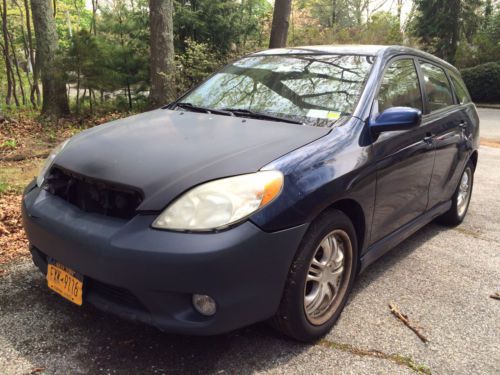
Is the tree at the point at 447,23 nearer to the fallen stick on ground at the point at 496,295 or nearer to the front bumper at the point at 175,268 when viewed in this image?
the fallen stick on ground at the point at 496,295

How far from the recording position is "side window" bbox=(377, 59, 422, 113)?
10.3 ft

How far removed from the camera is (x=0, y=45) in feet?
58.5

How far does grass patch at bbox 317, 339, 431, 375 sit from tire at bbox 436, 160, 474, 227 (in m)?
2.37

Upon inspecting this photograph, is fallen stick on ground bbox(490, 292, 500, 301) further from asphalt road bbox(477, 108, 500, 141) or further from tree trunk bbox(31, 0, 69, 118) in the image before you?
asphalt road bbox(477, 108, 500, 141)

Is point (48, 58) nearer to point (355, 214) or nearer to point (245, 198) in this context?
point (355, 214)

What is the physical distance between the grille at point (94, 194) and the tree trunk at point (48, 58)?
691 centimetres

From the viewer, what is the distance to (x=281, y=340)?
8.26 ft

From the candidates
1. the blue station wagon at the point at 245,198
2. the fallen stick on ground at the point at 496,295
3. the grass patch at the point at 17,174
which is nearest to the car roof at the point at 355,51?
the blue station wagon at the point at 245,198

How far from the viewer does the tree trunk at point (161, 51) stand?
8516 millimetres

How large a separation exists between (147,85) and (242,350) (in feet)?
28.6

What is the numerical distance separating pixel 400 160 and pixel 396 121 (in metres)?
0.37

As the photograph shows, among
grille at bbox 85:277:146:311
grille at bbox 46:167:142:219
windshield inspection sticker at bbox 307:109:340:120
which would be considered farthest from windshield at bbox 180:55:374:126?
grille at bbox 85:277:146:311

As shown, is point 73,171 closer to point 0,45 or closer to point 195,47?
point 195,47

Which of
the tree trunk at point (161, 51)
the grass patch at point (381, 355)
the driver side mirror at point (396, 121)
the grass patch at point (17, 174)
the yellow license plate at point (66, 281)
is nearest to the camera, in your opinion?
the yellow license plate at point (66, 281)
